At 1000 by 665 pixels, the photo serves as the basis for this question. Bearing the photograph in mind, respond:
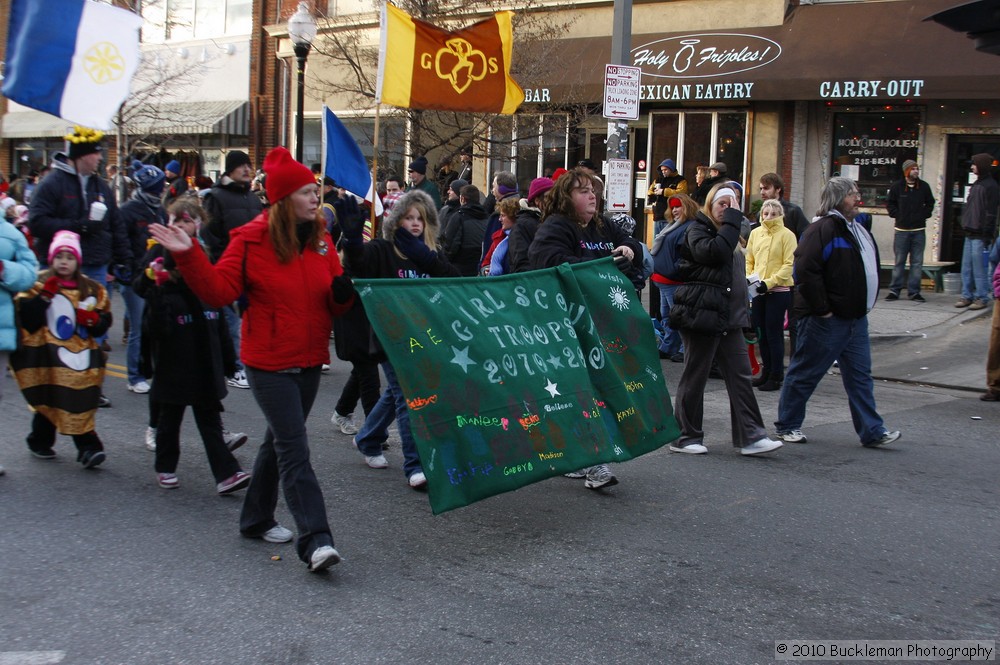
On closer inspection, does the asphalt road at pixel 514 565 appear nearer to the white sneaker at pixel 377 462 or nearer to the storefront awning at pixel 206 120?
the white sneaker at pixel 377 462

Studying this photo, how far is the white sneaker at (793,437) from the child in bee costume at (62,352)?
488 centimetres

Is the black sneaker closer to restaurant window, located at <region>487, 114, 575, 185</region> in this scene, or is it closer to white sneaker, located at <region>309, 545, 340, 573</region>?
white sneaker, located at <region>309, 545, 340, 573</region>

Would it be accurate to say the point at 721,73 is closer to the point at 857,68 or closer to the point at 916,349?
the point at 857,68

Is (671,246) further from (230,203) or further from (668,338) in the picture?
(230,203)

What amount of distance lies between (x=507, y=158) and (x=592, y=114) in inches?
78.2

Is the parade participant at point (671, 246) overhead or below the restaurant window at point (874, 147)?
below

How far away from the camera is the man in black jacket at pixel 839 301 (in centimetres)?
755

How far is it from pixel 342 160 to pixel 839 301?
3.69 meters

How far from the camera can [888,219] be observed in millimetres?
16250

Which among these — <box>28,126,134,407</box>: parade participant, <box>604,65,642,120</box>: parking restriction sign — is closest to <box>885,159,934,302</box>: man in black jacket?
<box>604,65,642,120</box>: parking restriction sign

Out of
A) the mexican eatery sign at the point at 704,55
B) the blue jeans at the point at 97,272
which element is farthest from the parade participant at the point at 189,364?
the mexican eatery sign at the point at 704,55

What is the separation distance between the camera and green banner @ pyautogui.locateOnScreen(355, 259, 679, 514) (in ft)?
16.8

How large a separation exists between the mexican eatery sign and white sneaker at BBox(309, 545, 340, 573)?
13.7 metres

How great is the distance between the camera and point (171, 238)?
4.36m
